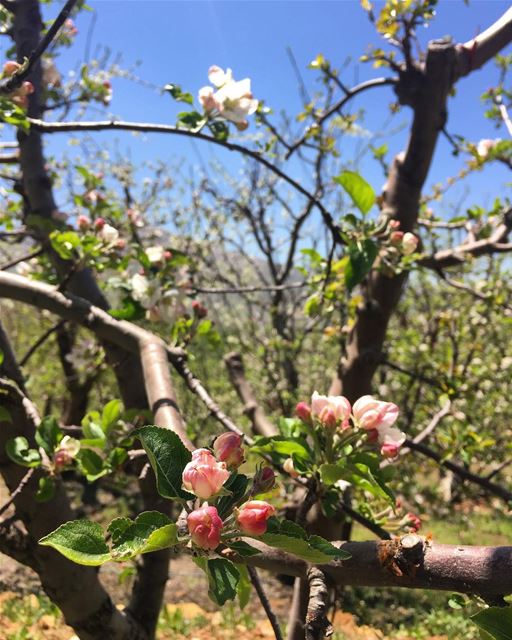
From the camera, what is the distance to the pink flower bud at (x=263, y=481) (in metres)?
0.66

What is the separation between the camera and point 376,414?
86cm

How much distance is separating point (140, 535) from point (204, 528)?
7 cm

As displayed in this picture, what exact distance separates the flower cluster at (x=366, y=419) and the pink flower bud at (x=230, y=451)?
0.23 metres

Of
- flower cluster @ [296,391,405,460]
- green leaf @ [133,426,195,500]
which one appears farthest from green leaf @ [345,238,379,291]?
green leaf @ [133,426,195,500]

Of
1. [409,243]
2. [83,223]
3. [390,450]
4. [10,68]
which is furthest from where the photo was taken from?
[83,223]

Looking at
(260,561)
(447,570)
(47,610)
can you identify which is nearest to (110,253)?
(260,561)

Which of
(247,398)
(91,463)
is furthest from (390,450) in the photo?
(247,398)

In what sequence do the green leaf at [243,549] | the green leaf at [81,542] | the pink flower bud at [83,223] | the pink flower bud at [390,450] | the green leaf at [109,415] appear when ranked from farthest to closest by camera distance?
the pink flower bud at [83,223], the green leaf at [109,415], the pink flower bud at [390,450], the green leaf at [243,549], the green leaf at [81,542]

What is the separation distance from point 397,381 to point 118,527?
4997mm

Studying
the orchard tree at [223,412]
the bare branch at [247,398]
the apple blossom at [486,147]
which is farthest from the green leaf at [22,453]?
the apple blossom at [486,147]

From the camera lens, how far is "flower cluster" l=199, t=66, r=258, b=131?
1259 millimetres

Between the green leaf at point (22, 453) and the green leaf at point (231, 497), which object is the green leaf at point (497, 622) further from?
the green leaf at point (22, 453)

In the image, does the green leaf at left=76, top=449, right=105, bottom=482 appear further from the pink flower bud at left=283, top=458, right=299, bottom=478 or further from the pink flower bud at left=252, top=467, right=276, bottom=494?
the pink flower bud at left=252, top=467, right=276, bottom=494

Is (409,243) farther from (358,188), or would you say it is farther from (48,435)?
(48,435)
